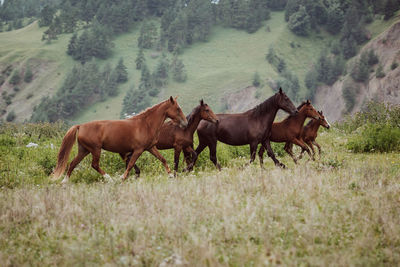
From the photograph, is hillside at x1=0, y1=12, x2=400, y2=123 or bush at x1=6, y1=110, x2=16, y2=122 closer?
hillside at x1=0, y1=12, x2=400, y2=123

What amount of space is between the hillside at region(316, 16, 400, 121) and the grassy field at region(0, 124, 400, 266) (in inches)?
3114

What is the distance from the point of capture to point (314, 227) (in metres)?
5.08

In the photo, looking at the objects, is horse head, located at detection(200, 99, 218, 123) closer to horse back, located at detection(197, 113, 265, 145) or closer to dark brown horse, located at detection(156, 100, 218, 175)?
dark brown horse, located at detection(156, 100, 218, 175)

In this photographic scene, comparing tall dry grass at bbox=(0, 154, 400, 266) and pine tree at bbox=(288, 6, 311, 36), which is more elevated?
tall dry grass at bbox=(0, 154, 400, 266)

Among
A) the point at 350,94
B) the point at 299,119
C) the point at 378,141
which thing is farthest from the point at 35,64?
the point at 378,141

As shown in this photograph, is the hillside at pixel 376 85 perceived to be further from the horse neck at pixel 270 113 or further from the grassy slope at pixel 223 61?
the horse neck at pixel 270 113

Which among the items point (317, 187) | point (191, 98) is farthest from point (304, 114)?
point (191, 98)

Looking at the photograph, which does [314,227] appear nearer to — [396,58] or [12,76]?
[396,58]

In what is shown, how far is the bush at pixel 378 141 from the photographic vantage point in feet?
47.5

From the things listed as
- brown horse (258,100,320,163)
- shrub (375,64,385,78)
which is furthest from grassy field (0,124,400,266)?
shrub (375,64,385,78)

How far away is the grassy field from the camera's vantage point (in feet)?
14.8

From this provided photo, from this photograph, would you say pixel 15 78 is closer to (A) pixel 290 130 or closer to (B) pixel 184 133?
(B) pixel 184 133

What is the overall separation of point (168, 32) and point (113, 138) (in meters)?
132

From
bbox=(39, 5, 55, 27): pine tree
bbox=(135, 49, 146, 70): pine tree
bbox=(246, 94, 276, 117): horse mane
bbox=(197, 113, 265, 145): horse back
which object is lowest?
bbox=(135, 49, 146, 70): pine tree
